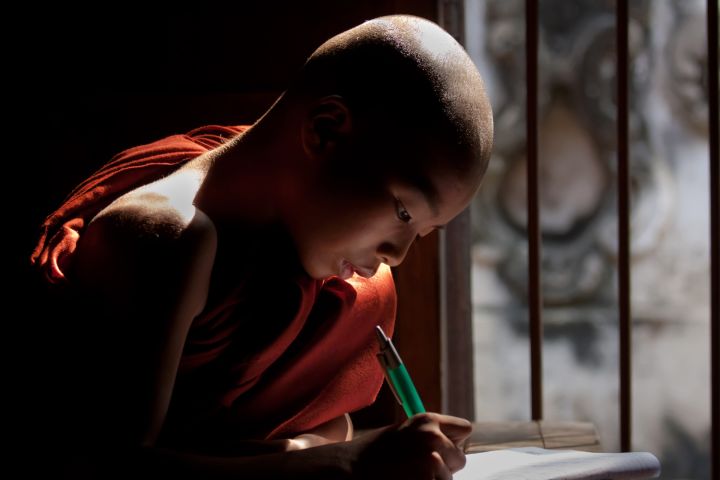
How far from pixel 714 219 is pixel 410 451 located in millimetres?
863

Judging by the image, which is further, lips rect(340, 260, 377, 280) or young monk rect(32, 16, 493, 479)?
lips rect(340, 260, 377, 280)

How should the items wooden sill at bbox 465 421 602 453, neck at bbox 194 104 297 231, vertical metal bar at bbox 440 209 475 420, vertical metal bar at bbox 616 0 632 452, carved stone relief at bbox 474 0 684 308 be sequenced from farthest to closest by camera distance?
carved stone relief at bbox 474 0 684 308
vertical metal bar at bbox 440 209 475 420
vertical metal bar at bbox 616 0 632 452
wooden sill at bbox 465 421 602 453
neck at bbox 194 104 297 231

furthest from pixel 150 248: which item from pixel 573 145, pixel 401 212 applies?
pixel 573 145

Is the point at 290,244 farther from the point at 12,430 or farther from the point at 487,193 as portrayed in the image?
the point at 487,193

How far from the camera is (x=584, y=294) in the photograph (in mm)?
2129

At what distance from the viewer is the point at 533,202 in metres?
1.39

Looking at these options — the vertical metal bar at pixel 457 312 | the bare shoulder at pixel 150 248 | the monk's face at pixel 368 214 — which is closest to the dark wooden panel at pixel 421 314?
the vertical metal bar at pixel 457 312

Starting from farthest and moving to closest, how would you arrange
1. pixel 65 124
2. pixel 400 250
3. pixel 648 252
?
pixel 648 252
pixel 65 124
pixel 400 250

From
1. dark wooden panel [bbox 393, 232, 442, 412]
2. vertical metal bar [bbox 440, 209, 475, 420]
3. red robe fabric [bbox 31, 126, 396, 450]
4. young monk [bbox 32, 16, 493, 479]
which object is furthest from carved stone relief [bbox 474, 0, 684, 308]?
young monk [bbox 32, 16, 493, 479]

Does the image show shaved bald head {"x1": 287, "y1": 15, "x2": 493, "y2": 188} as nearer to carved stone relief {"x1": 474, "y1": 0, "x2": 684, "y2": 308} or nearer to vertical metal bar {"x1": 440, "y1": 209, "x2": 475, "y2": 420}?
vertical metal bar {"x1": 440, "y1": 209, "x2": 475, "y2": 420}

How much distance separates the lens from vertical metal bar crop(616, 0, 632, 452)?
1.36m

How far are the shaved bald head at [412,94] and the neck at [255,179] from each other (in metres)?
0.06

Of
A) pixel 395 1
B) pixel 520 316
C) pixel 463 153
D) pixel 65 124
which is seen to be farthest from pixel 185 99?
pixel 520 316

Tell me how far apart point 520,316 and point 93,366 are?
158 centimetres
